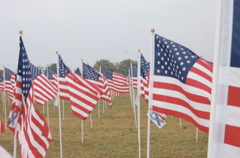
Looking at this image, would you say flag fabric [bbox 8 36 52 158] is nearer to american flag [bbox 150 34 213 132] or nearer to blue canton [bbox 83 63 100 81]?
american flag [bbox 150 34 213 132]

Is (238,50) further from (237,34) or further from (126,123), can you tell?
(126,123)

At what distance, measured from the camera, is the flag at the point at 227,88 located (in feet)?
9.16

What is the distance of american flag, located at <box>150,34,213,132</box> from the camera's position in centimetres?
582

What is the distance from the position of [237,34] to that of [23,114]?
471 centimetres

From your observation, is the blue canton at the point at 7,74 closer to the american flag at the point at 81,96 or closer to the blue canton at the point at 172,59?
the american flag at the point at 81,96

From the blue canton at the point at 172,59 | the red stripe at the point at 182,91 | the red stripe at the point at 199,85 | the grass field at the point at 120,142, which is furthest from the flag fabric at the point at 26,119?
the grass field at the point at 120,142

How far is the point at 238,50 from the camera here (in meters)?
2.76

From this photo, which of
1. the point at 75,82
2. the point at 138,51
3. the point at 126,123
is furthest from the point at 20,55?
the point at 126,123

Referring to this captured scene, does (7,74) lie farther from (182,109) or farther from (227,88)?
(227,88)

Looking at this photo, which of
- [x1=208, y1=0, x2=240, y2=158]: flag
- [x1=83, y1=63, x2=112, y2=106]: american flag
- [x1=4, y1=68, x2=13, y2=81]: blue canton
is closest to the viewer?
[x1=208, y1=0, x2=240, y2=158]: flag

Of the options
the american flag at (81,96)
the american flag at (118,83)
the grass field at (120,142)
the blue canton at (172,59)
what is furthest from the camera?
the american flag at (118,83)

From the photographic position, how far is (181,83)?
623 centimetres

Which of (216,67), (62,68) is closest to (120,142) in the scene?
(62,68)

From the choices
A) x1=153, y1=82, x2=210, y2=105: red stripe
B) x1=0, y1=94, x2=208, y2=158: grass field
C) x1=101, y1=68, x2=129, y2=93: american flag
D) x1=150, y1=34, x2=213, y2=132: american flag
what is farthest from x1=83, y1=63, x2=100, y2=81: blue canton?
x1=153, y1=82, x2=210, y2=105: red stripe
